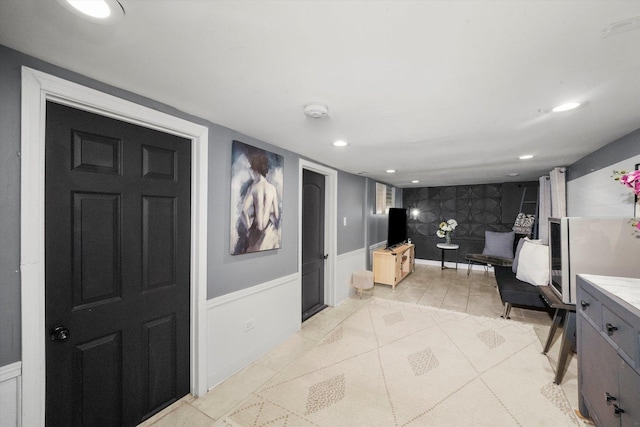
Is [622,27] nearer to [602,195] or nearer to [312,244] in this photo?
[602,195]

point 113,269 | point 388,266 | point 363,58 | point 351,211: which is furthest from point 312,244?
point 363,58

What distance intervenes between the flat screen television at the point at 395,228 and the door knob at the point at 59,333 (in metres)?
4.68

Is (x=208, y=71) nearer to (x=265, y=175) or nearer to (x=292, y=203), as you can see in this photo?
(x=265, y=175)

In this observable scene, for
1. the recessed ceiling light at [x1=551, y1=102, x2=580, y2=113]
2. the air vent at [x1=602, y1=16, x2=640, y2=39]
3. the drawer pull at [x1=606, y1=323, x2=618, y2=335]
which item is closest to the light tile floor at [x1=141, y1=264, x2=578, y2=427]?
the drawer pull at [x1=606, y1=323, x2=618, y2=335]

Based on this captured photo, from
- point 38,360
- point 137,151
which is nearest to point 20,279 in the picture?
point 38,360

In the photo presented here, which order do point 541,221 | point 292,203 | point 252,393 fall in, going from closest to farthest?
point 252,393 < point 292,203 < point 541,221

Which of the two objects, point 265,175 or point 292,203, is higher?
point 265,175

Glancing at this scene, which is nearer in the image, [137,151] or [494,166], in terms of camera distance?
[137,151]

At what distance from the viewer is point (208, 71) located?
1254 mm

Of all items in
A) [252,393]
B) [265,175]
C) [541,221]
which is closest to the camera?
[252,393]

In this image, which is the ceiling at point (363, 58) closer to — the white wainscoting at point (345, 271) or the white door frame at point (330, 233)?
the white door frame at point (330, 233)

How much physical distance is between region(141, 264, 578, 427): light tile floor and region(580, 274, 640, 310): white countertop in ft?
3.45

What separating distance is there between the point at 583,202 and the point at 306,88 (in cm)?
379

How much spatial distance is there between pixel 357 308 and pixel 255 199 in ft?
8.01
